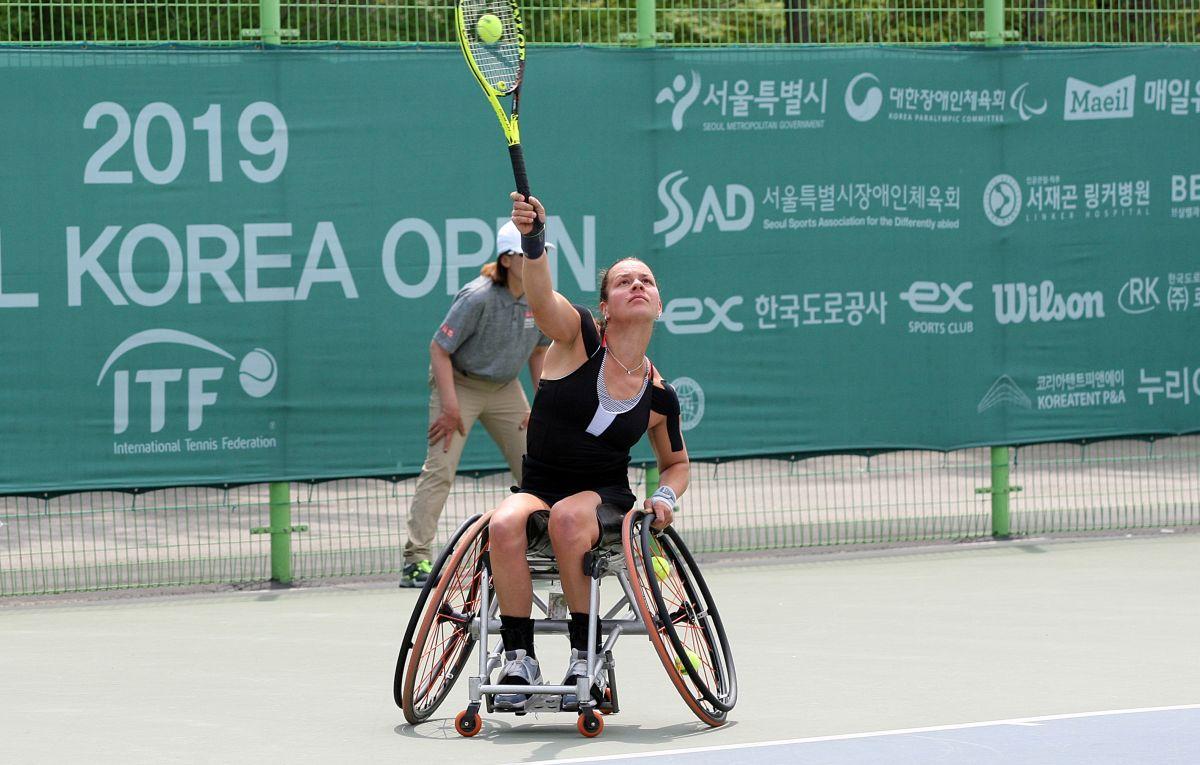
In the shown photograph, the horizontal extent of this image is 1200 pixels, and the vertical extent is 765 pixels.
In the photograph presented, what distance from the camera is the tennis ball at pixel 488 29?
5855 mm

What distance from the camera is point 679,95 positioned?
29.7ft

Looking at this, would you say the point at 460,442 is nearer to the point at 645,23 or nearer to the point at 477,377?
the point at 477,377

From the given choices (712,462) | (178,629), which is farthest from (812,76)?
(178,629)

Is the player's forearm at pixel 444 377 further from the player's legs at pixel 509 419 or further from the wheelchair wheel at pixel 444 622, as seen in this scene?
the wheelchair wheel at pixel 444 622

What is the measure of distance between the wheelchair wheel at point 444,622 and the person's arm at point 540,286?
2.16ft

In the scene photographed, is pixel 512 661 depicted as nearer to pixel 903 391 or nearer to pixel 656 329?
pixel 656 329

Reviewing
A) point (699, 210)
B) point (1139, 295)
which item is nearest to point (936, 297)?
point (1139, 295)

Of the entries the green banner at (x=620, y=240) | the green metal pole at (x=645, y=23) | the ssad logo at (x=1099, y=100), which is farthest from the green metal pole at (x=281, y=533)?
the ssad logo at (x=1099, y=100)

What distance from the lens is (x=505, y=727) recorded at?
19.0 ft

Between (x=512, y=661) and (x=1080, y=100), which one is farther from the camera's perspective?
(x=1080, y=100)

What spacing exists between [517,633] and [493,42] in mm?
1931

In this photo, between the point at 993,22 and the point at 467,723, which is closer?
the point at 467,723

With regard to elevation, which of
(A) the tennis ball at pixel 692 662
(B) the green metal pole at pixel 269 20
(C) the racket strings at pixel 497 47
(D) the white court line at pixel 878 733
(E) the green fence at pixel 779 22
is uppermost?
(E) the green fence at pixel 779 22

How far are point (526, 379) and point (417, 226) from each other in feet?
3.06
